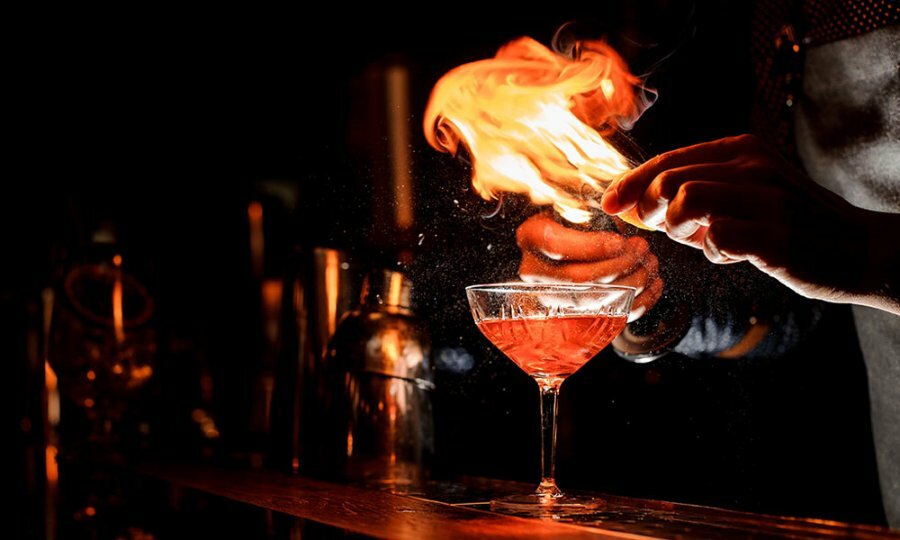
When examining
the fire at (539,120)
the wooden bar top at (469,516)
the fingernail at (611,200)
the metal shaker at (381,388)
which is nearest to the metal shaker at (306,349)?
the metal shaker at (381,388)

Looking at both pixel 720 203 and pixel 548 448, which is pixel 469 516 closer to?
pixel 548 448

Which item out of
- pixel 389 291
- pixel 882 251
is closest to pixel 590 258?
pixel 389 291

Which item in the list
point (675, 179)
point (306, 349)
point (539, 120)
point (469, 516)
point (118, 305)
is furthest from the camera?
point (118, 305)

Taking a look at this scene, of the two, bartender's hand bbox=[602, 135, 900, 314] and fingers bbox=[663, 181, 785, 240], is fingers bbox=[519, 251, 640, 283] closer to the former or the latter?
bartender's hand bbox=[602, 135, 900, 314]

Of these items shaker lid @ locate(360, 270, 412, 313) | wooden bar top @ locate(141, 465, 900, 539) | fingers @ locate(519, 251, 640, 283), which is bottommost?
wooden bar top @ locate(141, 465, 900, 539)

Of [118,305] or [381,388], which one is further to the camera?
[118,305]

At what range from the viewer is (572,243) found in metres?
1.49

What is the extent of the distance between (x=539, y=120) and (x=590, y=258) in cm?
26

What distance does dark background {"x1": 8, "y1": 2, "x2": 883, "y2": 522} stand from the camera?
5.33ft

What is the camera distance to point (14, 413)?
3.13 meters

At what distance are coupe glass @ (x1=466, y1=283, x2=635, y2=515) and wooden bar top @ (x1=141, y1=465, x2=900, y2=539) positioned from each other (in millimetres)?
96

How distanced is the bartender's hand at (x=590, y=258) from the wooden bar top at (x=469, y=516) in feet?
1.29

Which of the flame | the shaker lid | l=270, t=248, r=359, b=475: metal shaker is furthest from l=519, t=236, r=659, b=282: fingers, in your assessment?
the flame

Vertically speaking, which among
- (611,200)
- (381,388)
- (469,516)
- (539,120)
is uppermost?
(539,120)
